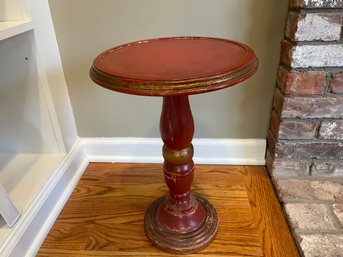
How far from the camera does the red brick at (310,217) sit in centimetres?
92

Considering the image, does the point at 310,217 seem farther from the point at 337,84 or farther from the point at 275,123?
the point at 337,84

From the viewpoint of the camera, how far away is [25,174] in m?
1.07

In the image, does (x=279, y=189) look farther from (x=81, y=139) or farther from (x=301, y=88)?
(x=81, y=139)

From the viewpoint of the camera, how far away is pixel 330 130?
40.7 inches

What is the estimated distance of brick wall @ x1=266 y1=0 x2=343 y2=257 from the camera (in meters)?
0.87

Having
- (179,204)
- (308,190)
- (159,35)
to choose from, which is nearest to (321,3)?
(159,35)

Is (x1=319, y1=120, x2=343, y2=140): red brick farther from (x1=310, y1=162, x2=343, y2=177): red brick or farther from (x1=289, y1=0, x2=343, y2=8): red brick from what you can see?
(x1=289, y1=0, x2=343, y2=8): red brick

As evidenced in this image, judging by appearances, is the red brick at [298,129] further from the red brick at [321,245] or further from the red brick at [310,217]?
the red brick at [321,245]

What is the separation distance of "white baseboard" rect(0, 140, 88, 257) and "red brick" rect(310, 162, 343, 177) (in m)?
1.00

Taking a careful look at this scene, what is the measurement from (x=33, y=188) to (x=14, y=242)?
0.22 m

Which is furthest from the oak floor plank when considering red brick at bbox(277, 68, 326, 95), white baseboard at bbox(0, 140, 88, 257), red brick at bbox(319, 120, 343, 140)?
white baseboard at bbox(0, 140, 88, 257)

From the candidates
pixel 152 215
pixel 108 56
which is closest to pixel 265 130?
pixel 152 215

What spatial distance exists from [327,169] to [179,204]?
25.1 inches

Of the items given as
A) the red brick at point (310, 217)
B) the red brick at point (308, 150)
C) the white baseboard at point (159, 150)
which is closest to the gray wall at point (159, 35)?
the white baseboard at point (159, 150)
